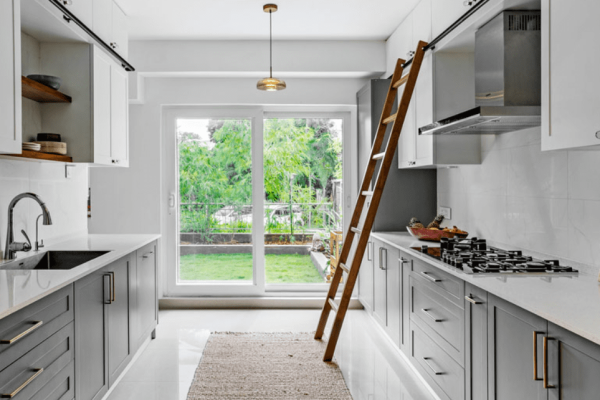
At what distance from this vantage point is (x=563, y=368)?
4.68 feet

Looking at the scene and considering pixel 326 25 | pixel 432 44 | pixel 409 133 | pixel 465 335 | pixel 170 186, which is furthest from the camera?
pixel 170 186

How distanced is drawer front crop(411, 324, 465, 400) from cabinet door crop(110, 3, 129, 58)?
9.62 ft

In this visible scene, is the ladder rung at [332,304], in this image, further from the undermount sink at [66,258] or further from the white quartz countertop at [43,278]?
the undermount sink at [66,258]

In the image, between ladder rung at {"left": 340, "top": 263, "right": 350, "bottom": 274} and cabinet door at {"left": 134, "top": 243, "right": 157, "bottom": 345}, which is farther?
ladder rung at {"left": 340, "top": 263, "right": 350, "bottom": 274}

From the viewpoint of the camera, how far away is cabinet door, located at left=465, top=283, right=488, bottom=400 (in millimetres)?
1959

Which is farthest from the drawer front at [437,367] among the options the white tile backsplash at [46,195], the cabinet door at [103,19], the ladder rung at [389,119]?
the cabinet door at [103,19]

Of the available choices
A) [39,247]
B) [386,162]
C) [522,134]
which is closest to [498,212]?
[522,134]

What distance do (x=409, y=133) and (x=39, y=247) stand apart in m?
2.88

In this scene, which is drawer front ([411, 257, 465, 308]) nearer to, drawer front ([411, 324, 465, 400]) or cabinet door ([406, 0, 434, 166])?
drawer front ([411, 324, 465, 400])

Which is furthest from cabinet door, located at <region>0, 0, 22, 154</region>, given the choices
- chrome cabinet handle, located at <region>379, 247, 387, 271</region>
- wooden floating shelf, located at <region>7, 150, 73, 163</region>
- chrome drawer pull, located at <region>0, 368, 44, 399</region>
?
chrome cabinet handle, located at <region>379, 247, 387, 271</region>

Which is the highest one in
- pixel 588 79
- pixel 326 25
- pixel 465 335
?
pixel 326 25

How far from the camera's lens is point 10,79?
1988mm

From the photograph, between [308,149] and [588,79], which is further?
[308,149]

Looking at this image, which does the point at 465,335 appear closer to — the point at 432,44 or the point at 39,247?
the point at 432,44
